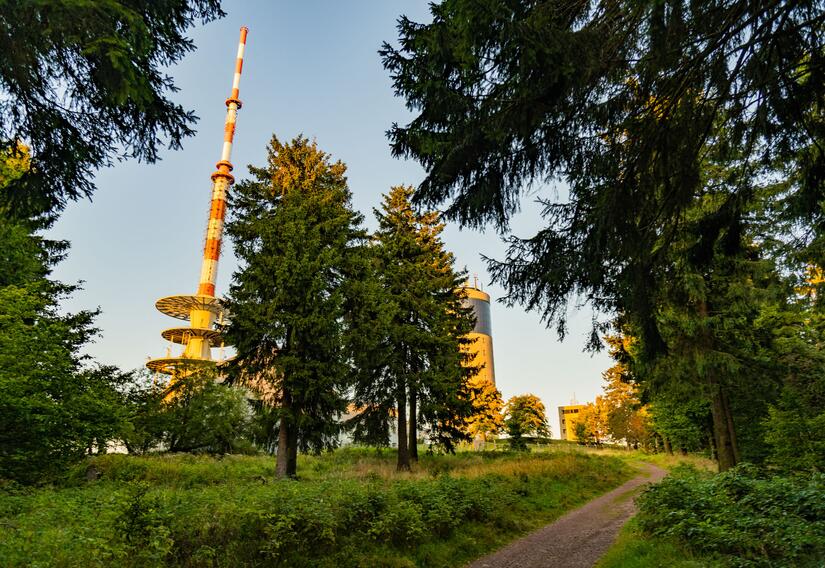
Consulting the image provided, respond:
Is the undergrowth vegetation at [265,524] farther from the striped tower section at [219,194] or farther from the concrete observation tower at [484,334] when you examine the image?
the concrete observation tower at [484,334]

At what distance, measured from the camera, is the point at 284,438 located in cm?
1627

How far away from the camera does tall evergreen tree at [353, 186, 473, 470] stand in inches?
839

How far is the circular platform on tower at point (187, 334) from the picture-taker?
157 ft

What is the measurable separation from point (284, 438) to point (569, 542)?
1012 cm

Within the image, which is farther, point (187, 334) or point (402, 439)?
point (187, 334)

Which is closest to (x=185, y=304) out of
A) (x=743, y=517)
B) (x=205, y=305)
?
(x=205, y=305)

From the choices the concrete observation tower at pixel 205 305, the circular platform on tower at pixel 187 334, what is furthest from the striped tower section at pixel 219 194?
the circular platform on tower at pixel 187 334

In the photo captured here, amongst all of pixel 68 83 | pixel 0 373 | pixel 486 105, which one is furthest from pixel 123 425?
pixel 486 105

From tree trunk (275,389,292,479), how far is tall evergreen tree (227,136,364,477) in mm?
34

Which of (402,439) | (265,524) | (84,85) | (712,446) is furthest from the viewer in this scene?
(712,446)

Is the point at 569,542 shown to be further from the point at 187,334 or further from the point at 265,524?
the point at 187,334

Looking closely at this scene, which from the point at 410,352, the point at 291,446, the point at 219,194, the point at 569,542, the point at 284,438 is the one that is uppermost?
the point at 219,194

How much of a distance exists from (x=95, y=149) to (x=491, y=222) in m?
4.83

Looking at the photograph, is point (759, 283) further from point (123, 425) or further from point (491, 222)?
point (123, 425)
